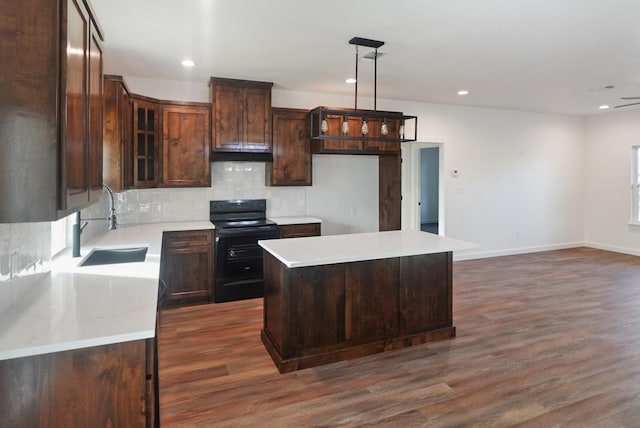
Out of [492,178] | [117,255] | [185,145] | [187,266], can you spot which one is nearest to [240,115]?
[185,145]

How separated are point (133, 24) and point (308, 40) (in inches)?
55.3

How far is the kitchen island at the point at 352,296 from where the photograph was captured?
2.82m

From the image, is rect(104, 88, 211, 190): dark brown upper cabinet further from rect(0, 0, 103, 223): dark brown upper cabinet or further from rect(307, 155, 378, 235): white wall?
rect(0, 0, 103, 223): dark brown upper cabinet

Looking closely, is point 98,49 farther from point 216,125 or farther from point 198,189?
point 198,189

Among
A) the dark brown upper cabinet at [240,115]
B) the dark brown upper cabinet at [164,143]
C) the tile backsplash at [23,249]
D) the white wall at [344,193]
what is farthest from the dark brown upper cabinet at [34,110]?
the white wall at [344,193]

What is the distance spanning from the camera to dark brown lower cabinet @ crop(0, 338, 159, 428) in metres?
1.27

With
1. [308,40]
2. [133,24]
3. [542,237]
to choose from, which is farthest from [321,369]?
[542,237]

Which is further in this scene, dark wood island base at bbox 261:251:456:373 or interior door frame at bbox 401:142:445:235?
interior door frame at bbox 401:142:445:235

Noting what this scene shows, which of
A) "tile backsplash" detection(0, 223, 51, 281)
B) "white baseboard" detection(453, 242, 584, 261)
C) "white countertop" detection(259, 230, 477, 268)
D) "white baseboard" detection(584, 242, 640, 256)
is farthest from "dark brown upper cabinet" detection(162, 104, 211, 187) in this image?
"white baseboard" detection(584, 242, 640, 256)

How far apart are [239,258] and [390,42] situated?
8.91 feet

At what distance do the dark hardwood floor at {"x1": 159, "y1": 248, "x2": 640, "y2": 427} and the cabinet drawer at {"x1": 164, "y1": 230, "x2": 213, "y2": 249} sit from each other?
70 cm

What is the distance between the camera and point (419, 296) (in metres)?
3.25

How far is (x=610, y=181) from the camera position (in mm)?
7207

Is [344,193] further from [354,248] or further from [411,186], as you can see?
[354,248]
